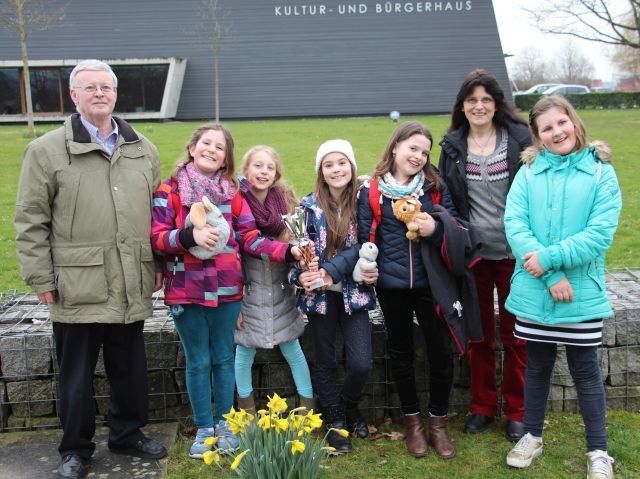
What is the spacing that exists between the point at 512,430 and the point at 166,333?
2.05 m

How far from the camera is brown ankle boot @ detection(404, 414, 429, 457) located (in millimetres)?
3650

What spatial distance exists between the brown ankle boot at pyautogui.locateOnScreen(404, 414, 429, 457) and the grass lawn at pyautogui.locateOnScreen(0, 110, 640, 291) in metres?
4.02

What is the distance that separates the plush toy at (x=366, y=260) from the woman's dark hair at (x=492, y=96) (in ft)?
3.20

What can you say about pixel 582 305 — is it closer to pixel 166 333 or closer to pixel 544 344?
pixel 544 344

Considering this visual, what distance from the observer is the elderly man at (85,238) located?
3252 millimetres

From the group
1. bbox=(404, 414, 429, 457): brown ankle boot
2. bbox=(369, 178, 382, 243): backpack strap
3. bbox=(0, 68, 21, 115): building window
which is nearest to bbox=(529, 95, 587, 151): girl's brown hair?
bbox=(369, 178, 382, 243): backpack strap

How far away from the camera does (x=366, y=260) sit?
3.47 meters

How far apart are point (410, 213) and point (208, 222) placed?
39.4 inches

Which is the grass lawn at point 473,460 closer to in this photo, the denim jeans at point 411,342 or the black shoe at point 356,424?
the black shoe at point 356,424

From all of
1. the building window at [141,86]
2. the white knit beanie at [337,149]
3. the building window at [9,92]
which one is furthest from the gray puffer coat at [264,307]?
the building window at [9,92]

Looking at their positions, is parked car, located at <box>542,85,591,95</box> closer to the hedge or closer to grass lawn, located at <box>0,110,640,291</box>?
the hedge

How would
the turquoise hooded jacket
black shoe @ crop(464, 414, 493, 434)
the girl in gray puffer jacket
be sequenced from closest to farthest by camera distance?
the turquoise hooded jacket, the girl in gray puffer jacket, black shoe @ crop(464, 414, 493, 434)

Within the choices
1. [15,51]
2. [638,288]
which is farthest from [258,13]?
[638,288]

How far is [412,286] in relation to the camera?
11.5ft
